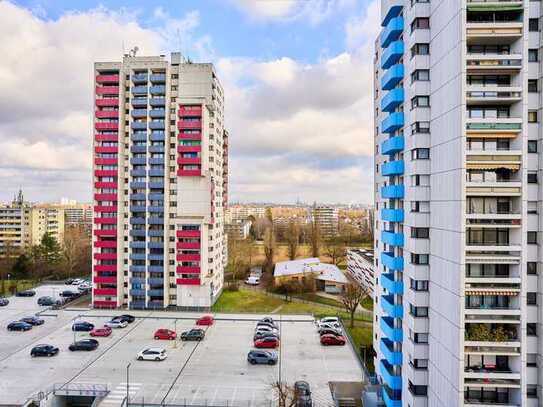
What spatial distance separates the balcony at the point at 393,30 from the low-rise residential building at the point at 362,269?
37.3 metres

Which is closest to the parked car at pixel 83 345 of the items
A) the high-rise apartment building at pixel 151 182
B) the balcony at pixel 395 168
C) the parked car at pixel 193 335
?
the parked car at pixel 193 335

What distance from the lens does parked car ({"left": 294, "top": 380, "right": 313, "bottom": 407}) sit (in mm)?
28317

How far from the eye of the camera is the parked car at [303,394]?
28.3 m

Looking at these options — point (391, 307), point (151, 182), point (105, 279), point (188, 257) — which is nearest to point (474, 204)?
point (391, 307)

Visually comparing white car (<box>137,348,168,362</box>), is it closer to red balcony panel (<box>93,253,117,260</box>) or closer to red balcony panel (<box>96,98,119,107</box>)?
red balcony panel (<box>93,253,117,260</box>)

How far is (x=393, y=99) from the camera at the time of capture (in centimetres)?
2616

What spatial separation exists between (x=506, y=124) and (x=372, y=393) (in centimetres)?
2163

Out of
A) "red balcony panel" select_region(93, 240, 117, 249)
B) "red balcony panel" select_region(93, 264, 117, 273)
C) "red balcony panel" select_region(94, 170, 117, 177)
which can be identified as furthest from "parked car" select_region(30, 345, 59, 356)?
"red balcony panel" select_region(94, 170, 117, 177)

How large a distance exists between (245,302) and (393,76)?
1716 inches

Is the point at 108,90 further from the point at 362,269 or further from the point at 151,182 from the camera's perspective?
the point at 362,269

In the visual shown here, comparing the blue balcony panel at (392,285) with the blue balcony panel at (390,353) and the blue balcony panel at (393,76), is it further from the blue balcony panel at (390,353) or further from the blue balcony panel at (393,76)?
the blue balcony panel at (393,76)

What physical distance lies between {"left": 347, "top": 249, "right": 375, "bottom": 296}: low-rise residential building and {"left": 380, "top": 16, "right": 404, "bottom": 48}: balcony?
122 feet

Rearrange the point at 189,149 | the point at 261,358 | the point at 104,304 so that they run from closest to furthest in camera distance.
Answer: the point at 261,358
the point at 189,149
the point at 104,304

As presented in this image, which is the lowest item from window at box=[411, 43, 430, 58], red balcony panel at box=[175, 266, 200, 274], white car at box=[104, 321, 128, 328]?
white car at box=[104, 321, 128, 328]
